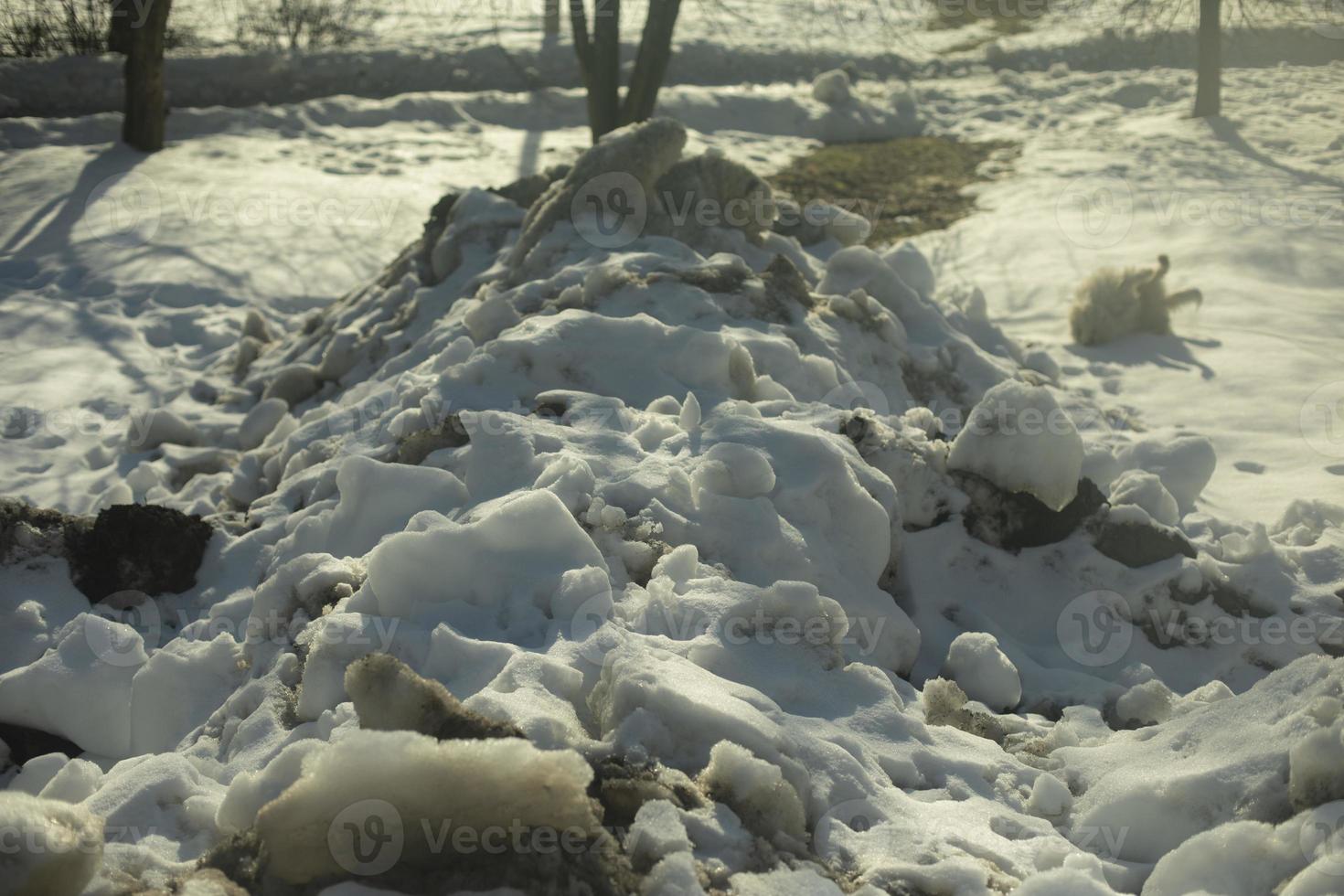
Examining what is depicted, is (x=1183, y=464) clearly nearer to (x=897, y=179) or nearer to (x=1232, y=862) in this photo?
(x=1232, y=862)

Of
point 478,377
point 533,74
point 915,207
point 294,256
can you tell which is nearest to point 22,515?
point 478,377

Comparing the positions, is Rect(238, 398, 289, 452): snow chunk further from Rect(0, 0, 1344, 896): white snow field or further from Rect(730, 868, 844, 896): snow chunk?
Rect(730, 868, 844, 896): snow chunk

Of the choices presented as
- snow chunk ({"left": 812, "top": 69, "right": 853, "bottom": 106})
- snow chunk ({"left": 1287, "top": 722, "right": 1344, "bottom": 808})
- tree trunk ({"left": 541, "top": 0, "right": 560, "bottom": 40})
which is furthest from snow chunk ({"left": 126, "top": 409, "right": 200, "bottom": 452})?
tree trunk ({"left": 541, "top": 0, "right": 560, "bottom": 40})

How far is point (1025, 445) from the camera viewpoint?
3.54m

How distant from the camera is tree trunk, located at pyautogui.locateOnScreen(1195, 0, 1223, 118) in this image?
1091 centimetres

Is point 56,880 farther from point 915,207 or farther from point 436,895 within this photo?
point 915,207

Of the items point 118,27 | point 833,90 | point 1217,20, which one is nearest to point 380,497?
point 118,27

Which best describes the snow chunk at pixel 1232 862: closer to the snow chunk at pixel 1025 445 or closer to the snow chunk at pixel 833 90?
the snow chunk at pixel 1025 445

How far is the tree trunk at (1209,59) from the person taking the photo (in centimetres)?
1091

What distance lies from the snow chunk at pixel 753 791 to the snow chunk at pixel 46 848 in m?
1.05

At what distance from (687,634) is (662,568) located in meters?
0.26

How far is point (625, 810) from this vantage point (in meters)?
1.93

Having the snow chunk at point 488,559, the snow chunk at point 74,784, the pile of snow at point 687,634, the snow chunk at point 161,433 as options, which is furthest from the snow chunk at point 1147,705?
the snow chunk at point 161,433

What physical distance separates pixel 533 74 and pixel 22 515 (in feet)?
33.2
